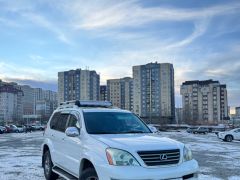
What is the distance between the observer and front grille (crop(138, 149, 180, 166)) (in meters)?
6.52

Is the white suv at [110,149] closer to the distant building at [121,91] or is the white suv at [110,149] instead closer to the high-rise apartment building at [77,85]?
the high-rise apartment building at [77,85]

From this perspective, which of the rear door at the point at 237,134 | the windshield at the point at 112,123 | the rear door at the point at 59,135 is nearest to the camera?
the windshield at the point at 112,123

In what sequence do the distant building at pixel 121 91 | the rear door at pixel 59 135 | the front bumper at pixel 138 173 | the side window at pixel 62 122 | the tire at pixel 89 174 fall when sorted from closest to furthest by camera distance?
1. the front bumper at pixel 138 173
2. the tire at pixel 89 174
3. the rear door at pixel 59 135
4. the side window at pixel 62 122
5. the distant building at pixel 121 91

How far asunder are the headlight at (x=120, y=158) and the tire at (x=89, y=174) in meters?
Result: 0.52

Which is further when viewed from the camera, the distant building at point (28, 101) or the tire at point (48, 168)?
the distant building at point (28, 101)

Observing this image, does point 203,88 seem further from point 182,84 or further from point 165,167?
point 165,167

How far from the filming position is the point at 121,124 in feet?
27.3

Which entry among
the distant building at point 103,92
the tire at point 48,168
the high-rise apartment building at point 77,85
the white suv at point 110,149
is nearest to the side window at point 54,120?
the white suv at point 110,149

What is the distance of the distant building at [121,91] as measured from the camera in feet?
449

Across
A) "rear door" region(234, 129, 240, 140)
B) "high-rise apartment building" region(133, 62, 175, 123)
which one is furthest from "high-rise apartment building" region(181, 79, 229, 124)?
"rear door" region(234, 129, 240, 140)

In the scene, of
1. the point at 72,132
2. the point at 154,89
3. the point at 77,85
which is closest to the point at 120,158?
the point at 72,132

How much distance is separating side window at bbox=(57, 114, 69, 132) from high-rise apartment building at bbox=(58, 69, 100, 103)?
115802mm

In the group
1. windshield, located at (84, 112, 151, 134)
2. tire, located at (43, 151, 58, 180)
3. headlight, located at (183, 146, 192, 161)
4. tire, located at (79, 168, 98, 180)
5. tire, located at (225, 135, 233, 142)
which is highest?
windshield, located at (84, 112, 151, 134)

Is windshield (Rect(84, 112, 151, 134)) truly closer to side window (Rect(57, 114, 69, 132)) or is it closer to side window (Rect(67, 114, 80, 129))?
side window (Rect(67, 114, 80, 129))
